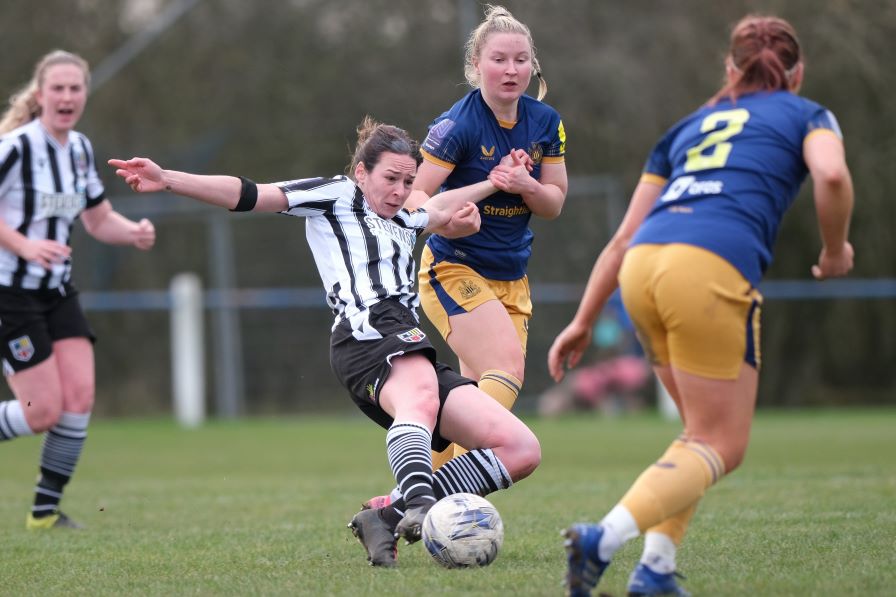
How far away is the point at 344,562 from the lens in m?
4.71

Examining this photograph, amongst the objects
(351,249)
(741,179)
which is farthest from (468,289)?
(741,179)

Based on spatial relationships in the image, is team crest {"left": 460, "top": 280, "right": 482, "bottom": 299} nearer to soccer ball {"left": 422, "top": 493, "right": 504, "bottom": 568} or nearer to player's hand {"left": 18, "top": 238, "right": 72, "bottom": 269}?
soccer ball {"left": 422, "top": 493, "right": 504, "bottom": 568}

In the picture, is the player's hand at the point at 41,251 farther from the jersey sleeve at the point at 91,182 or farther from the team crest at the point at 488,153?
the team crest at the point at 488,153

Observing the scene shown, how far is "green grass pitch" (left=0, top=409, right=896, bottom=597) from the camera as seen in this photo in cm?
414

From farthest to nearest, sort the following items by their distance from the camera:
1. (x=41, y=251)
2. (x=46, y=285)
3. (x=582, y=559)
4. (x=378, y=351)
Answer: (x=46, y=285)
(x=41, y=251)
(x=378, y=351)
(x=582, y=559)

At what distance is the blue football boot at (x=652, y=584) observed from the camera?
3.65 meters

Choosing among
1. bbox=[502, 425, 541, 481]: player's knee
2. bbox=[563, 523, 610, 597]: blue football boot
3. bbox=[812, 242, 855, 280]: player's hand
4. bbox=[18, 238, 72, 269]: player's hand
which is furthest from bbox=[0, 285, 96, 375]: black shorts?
bbox=[812, 242, 855, 280]: player's hand

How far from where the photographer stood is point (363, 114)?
62.3 feet

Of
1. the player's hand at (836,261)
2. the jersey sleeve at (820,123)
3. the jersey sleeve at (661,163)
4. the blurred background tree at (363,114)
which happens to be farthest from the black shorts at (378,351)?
the blurred background tree at (363,114)

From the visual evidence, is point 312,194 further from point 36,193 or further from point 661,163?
point 36,193

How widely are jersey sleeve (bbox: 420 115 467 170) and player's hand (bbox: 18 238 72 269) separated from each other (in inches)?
71.9

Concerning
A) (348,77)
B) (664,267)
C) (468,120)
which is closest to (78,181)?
(468,120)

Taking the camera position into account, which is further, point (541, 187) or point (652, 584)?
point (541, 187)

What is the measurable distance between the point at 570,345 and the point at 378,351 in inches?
31.9
